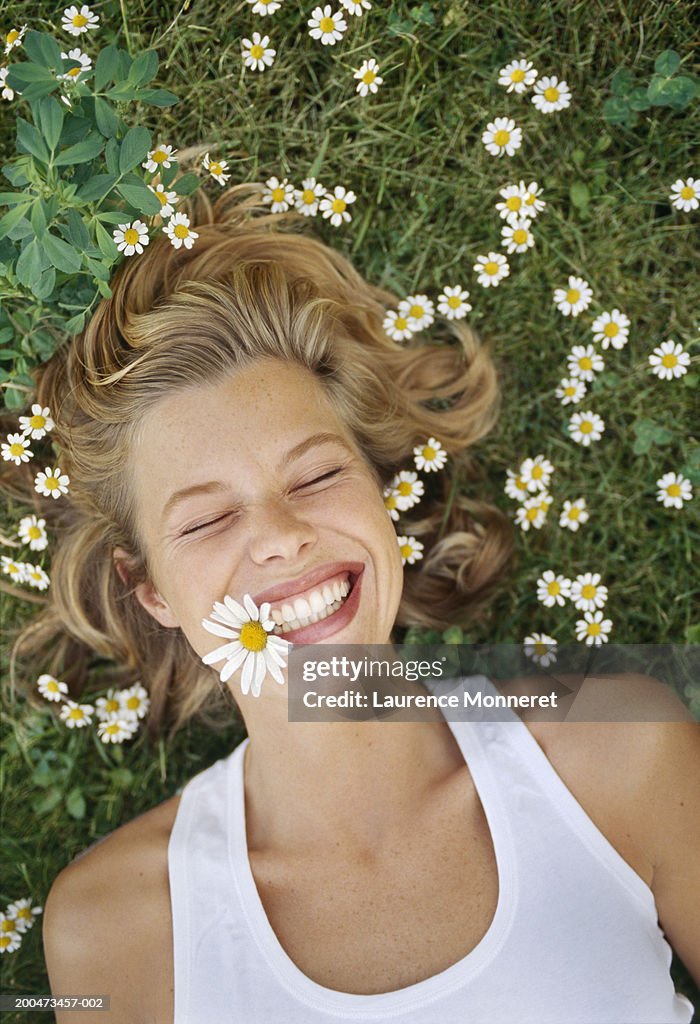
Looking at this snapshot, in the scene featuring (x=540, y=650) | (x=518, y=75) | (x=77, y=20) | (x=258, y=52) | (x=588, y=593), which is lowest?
(x=540, y=650)

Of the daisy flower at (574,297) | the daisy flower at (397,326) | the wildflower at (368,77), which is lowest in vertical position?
the daisy flower at (574,297)

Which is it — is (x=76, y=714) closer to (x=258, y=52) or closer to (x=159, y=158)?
(x=159, y=158)

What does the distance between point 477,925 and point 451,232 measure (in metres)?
2.19

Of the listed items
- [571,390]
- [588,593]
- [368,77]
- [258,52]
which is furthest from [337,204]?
[588,593]

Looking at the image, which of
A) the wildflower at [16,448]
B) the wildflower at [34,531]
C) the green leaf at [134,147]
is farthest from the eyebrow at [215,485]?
the green leaf at [134,147]

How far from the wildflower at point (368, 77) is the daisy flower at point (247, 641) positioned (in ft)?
5.78

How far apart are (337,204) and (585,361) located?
3.25ft

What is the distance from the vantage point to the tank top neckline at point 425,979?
2473mm

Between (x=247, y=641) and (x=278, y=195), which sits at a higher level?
(x=278, y=195)

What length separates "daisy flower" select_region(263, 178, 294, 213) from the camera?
120 inches

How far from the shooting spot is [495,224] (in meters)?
3.15

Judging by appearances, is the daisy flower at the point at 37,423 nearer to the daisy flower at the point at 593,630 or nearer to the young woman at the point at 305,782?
the young woman at the point at 305,782

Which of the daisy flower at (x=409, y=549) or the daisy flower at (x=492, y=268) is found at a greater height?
the daisy flower at (x=492, y=268)

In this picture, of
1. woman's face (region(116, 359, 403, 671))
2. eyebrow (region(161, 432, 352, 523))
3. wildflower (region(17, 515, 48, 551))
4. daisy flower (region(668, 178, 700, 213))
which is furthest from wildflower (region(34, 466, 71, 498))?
daisy flower (region(668, 178, 700, 213))
